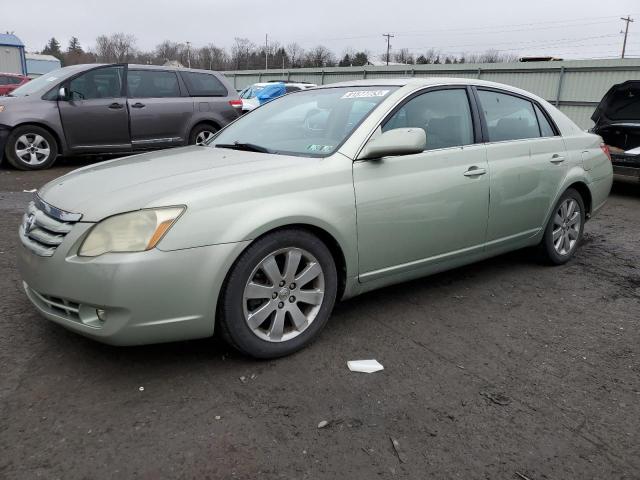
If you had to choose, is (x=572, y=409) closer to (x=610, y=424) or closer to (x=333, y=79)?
(x=610, y=424)

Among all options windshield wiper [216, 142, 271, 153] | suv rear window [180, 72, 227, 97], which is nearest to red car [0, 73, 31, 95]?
suv rear window [180, 72, 227, 97]

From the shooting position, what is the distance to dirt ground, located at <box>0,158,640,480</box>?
88.3 inches

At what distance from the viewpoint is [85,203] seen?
280cm

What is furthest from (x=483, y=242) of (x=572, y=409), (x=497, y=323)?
(x=572, y=409)

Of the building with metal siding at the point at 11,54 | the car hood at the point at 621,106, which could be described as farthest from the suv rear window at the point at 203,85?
the building with metal siding at the point at 11,54

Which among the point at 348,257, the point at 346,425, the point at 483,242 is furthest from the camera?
the point at 483,242

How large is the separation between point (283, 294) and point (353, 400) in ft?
2.29

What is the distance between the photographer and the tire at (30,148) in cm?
884

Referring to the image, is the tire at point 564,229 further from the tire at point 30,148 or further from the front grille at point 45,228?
the tire at point 30,148

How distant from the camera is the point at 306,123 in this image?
3.87 metres

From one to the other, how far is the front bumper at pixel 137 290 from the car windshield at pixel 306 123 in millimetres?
1072

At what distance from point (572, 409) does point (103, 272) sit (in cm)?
233

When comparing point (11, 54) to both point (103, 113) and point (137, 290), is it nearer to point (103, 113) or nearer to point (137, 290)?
point (103, 113)

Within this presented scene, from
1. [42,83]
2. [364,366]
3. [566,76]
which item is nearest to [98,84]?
[42,83]
